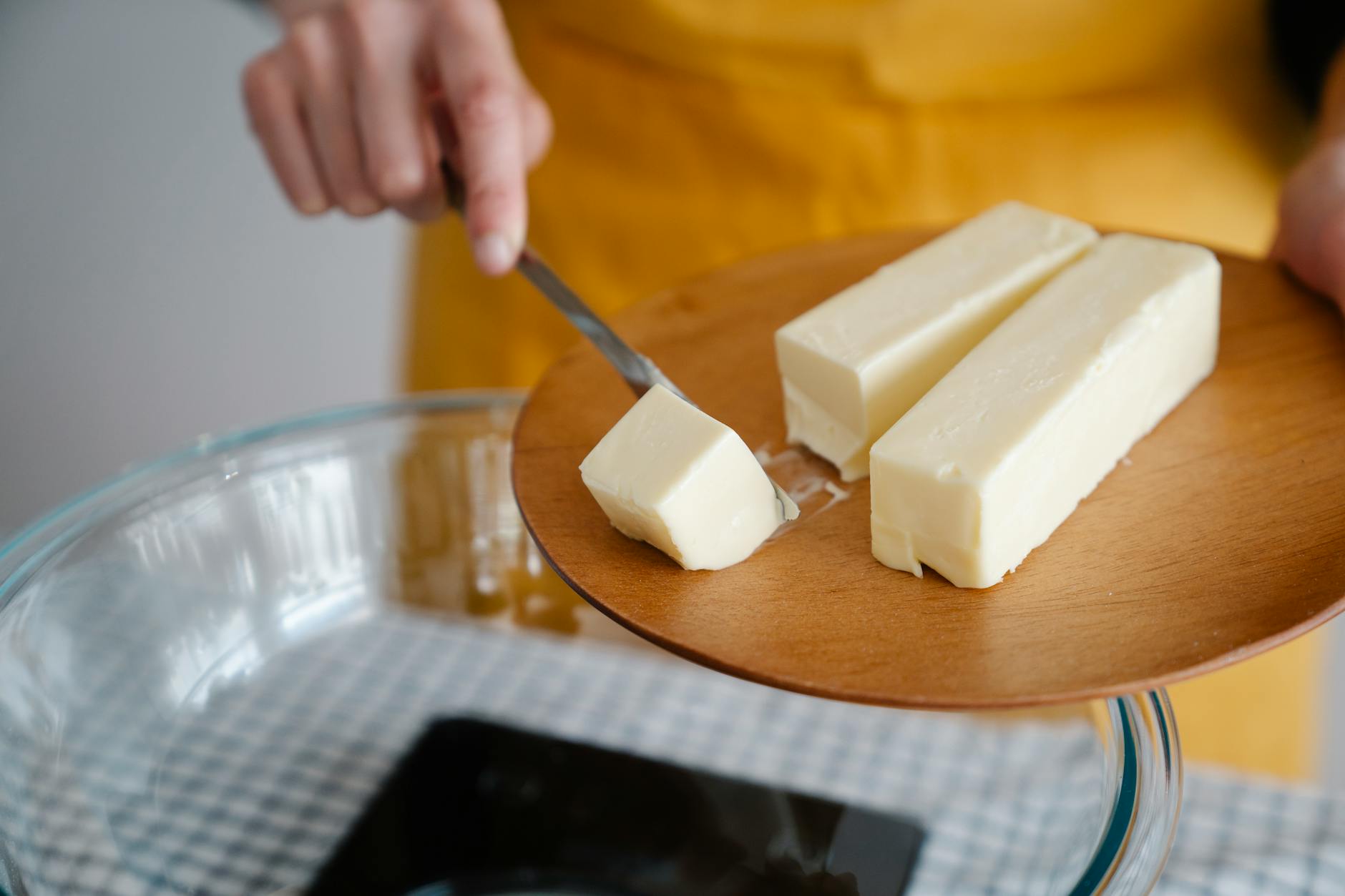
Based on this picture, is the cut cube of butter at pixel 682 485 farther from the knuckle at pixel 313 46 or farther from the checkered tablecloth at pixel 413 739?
the knuckle at pixel 313 46

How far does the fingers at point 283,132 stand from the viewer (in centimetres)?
116

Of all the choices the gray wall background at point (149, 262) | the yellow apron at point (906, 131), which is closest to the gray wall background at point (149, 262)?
the gray wall background at point (149, 262)

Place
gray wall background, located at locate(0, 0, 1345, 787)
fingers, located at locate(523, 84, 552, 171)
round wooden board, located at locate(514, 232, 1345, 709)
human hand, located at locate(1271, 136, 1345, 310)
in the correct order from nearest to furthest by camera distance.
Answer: round wooden board, located at locate(514, 232, 1345, 709), human hand, located at locate(1271, 136, 1345, 310), fingers, located at locate(523, 84, 552, 171), gray wall background, located at locate(0, 0, 1345, 787)

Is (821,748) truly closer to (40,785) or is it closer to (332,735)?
(332,735)

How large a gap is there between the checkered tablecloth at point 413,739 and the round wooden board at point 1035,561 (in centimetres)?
22

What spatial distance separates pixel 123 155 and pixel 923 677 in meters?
3.89

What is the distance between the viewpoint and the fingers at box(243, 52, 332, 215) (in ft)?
3.81

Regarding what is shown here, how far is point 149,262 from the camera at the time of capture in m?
3.74

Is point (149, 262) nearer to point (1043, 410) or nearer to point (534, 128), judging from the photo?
point (534, 128)

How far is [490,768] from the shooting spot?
3.48 feet

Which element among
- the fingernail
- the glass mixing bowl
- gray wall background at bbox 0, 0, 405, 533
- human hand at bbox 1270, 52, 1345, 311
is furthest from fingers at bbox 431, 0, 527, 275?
gray wall background at bbox 0, 0, 405, 533

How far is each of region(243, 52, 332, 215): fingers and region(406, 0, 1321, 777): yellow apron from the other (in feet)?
1.44

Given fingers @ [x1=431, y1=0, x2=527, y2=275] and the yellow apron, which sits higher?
fingers @ [x1=431, y1=0, x2=527, y2=275]

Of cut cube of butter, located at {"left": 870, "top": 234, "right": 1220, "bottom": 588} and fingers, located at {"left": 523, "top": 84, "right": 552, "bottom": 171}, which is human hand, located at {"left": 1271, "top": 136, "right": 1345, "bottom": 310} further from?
fingers, located at {"left": 523, "top": 84, "right": 552, "bottom": 171}
